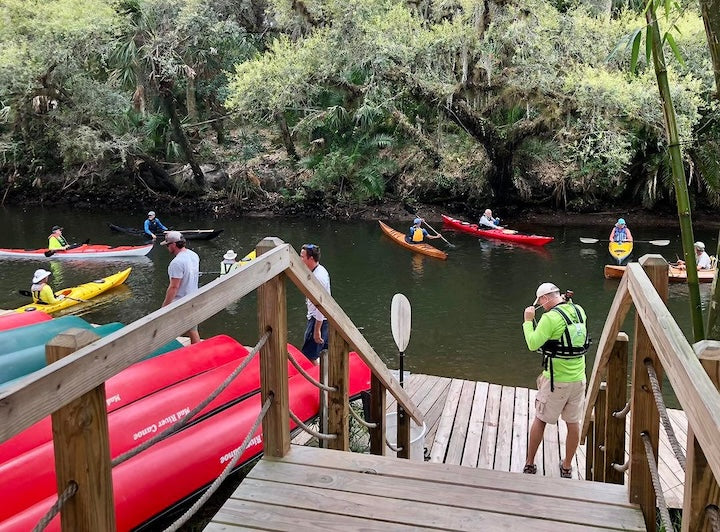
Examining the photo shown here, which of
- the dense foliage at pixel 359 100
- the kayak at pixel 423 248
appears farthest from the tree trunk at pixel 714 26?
the dense foliage at pixel 359 100

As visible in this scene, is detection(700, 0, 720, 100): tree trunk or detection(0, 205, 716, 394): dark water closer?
detection(700, 0, 720, 100): tree trunk

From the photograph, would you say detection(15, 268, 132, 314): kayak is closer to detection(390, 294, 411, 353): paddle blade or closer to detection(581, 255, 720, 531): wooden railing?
detection(390, 294, 411, 353): paddle blade

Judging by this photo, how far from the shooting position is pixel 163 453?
4.08 meters

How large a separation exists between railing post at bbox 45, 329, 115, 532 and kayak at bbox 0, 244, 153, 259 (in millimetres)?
17545

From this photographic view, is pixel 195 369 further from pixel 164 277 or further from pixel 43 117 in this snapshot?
pixel 43 117

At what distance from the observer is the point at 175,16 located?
85.3 feet

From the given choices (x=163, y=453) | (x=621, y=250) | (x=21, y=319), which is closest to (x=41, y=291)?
Result: (x=21, y=319)

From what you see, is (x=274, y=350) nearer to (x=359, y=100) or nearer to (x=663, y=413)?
(x=663, y=413)

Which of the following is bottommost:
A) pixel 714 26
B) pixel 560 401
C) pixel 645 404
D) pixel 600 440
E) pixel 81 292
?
pixel 81 292

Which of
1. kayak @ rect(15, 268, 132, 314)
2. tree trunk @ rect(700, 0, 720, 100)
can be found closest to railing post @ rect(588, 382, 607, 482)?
tree trunk @ rect(700, 0, 720, 100)

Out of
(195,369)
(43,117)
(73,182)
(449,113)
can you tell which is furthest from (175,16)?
(195,369)

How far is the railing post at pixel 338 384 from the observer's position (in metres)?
3.09

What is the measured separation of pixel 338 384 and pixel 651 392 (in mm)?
1416

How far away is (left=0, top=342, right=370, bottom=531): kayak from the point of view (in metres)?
3.64
